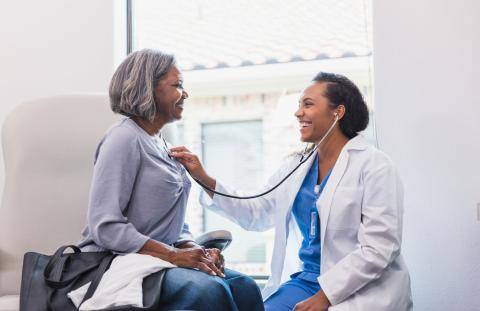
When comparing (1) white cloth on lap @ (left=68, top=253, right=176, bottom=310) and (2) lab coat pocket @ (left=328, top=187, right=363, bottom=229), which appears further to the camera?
(2) lab coat pocket @ (left=328, top=187, right=363, bottom=229)

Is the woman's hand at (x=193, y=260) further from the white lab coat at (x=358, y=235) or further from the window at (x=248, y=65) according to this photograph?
the window at (x=248, y=65)

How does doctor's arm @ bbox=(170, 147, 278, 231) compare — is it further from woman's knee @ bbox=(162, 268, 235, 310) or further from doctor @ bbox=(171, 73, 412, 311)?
woman's knee @ bbox=(162, 268, 235, 310)

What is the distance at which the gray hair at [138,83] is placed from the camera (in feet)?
5.82

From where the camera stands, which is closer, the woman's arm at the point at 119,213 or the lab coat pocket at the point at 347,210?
the woman's arm at the point at 119,213

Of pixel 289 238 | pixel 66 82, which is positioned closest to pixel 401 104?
pixel 289 238

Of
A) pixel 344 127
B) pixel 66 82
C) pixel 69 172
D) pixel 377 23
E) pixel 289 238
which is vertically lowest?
pixel 289 238

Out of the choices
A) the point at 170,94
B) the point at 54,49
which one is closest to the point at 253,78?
the point at 54,49

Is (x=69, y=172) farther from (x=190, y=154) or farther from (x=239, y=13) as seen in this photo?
(x=239, y=13)

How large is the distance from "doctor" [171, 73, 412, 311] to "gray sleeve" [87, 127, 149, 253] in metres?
0.28

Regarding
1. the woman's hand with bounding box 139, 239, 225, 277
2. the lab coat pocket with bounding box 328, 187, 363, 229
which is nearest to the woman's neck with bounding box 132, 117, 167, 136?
the woman's hand with bounding box 139, 239, 225, 277

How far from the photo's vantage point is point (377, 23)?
239 cm

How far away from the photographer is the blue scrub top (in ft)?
6.44

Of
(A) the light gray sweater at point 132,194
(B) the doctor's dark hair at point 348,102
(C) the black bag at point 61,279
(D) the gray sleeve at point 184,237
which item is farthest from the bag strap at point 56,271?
(B) the doctor's dark hair at point 348,102

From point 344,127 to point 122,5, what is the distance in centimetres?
135
